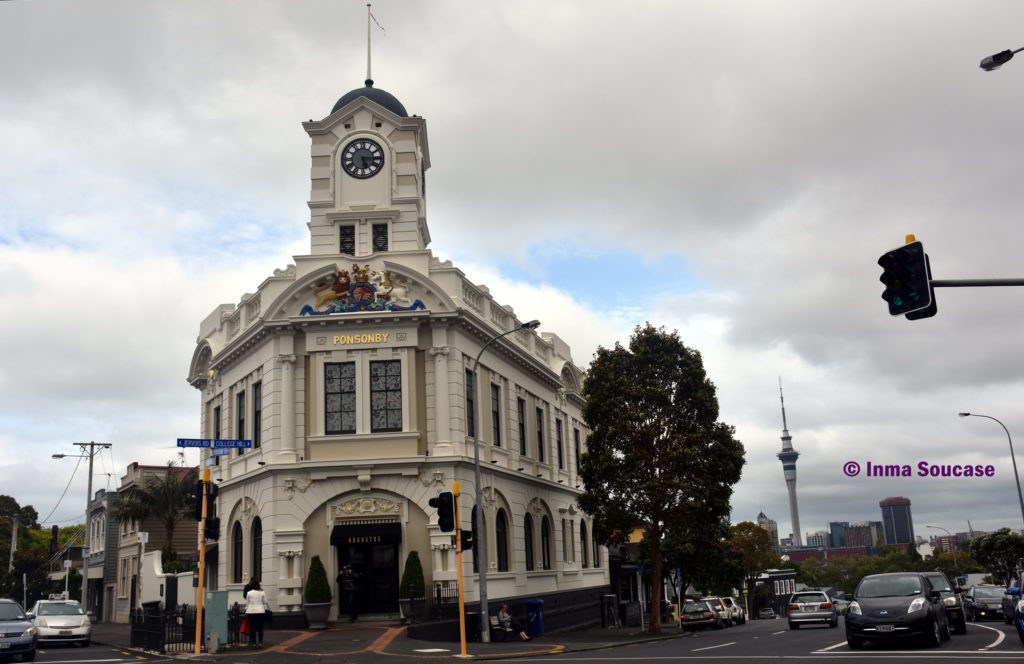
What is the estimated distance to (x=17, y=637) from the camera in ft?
63.9

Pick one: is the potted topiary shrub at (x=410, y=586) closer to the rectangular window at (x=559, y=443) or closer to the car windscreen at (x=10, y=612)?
the car windscreen at (x=10, y=612)

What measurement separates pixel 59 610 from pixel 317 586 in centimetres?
811

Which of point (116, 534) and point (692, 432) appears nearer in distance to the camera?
point (692, 432)

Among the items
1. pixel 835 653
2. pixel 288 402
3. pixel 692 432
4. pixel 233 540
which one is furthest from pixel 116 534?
pixel 835 653

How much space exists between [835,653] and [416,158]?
23.6 meters

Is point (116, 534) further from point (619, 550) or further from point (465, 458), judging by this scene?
point (465, 458)

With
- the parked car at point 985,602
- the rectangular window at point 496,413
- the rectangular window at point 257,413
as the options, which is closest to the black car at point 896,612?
the parked car at point 985,602

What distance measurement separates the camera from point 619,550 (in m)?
48.9

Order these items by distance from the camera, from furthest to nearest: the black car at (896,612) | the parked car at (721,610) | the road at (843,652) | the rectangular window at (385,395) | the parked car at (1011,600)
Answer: the parked car at (721,610)
the rectangular window at (385,395)
the parked car at (1011,600)
the black car at (896,612)
the road at (843,652)

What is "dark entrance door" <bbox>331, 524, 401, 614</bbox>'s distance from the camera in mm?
29062

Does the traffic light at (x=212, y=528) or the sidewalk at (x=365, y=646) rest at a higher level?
the traffic light at (x=212, y=528)

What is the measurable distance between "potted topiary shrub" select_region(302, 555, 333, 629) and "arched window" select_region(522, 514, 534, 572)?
10.4 metres

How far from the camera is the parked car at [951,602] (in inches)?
865

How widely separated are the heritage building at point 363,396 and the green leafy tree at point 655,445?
377 centimetres
